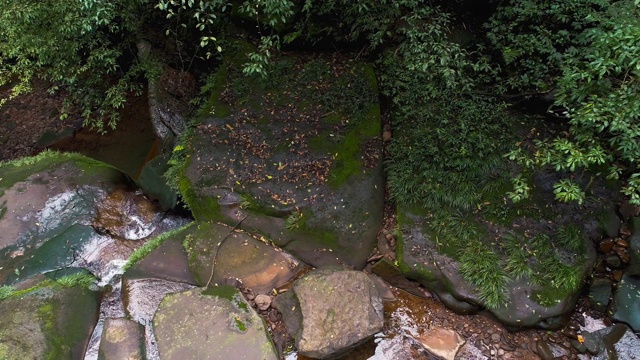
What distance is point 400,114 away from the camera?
5977mm

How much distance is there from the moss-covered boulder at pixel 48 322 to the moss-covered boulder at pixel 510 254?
143 inches

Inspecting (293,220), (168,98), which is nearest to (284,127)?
(293,220)

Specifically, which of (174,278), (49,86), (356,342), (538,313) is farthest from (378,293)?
(49,86)

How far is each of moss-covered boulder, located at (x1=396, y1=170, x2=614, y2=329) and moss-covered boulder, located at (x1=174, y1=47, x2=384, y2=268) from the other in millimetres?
654

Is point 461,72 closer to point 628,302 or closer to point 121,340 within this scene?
point 628,302

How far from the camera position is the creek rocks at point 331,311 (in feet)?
14.2

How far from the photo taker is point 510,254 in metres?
4.89

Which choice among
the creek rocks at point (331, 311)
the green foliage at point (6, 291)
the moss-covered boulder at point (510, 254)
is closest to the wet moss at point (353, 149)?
the moss-covered boulder at point (510, 254)

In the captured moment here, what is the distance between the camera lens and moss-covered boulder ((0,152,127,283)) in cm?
555

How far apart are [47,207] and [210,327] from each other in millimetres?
3302

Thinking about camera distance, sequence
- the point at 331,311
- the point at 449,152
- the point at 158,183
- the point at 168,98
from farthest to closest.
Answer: the point at 168,98 → the point at 158,183 → the point at 449,152 → the point at 331,311

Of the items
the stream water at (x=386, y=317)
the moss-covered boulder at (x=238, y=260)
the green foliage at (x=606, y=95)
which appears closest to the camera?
the green foliage at (x=606, y=95)

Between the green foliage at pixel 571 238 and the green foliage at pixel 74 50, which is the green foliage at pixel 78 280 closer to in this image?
the green foliage at pixel 74 50

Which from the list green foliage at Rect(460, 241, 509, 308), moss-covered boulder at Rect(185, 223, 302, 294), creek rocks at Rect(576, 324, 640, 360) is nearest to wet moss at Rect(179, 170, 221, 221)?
moss-covered boulder at Rect(185, 223, 302, 294)
